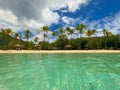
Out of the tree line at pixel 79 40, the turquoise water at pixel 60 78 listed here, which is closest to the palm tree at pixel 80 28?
the tree line at pixel 79 40

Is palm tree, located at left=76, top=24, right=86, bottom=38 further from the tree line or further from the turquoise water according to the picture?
the turquoise water

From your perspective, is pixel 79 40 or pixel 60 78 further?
pixel 79 40

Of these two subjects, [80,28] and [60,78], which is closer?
[60,78]

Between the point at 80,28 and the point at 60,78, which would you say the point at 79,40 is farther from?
the point at 60,78

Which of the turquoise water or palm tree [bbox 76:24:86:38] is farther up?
palm tree [bbox 76:24:86:38]

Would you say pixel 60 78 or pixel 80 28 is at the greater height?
pixel 80 28

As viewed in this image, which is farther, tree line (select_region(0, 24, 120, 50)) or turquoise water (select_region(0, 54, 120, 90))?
tree line (select_region(0, 24, 120, 50))

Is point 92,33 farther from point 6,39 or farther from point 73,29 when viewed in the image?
point 6,39

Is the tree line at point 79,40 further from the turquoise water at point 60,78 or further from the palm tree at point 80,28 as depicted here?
the turquoise water at point 60,78

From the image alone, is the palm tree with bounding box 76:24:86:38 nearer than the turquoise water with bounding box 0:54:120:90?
No

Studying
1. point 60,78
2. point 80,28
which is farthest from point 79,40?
point 60,78

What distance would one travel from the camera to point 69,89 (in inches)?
293

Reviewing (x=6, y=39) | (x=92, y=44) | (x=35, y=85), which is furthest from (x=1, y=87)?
(x=6, y=39)

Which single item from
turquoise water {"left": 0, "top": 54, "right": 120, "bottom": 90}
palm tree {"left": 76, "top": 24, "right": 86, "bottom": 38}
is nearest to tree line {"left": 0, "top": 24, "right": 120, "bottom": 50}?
palm tree {"left": 76, "top": 24, "right": 86, "bottom": 38}
